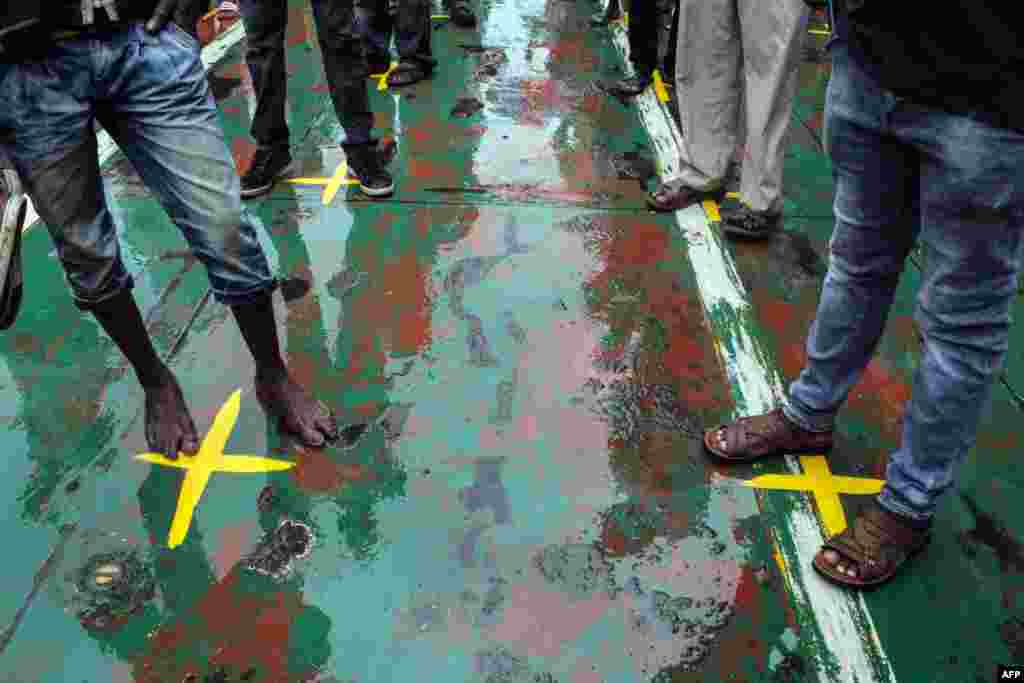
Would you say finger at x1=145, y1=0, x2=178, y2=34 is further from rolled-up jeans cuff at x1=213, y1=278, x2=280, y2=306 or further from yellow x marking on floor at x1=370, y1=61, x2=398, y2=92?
yellow x marking on floor at x1=370, y1=61, x2=398, y2=92

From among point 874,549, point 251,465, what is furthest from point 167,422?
point 874,549

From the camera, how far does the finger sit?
178cm

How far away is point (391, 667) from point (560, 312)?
1498 millimetres

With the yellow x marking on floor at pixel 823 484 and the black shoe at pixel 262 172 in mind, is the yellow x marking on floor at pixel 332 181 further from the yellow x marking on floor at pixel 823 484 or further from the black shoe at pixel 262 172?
the yellow x marking on floor at pixel 823 484

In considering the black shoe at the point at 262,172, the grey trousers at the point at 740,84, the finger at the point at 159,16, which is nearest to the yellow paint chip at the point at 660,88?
the grey trousers at the point at 740,84

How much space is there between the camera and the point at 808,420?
2.16m

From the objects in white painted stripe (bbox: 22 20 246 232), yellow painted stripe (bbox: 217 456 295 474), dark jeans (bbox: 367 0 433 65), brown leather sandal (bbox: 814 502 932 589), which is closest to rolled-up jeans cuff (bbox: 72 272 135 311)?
yellow painted stripe (bbox: 217 456 295 474)

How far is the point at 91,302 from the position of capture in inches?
78.3

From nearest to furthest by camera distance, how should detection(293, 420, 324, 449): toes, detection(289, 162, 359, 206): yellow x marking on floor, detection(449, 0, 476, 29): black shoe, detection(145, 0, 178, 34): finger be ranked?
detection(145, 0, 178, 34): finger < detection(293, 420, 324, 449): toes < detection(289, 162, 359, 206): yellow x marking on floor < detection(449, 0, 476, 29): black shoe

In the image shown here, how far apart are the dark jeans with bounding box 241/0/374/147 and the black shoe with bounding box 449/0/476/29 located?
272 centimetres

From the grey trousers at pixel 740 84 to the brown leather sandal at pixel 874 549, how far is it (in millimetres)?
1725

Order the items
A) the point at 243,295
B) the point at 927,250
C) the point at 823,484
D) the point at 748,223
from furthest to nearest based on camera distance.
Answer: the point at 748,223 < the point at 823,484 < the point at 243,295 < the point at 927,250

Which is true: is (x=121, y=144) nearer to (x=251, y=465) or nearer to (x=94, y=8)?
(x=94, y=8)

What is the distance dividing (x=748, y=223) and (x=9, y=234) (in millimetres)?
2730
